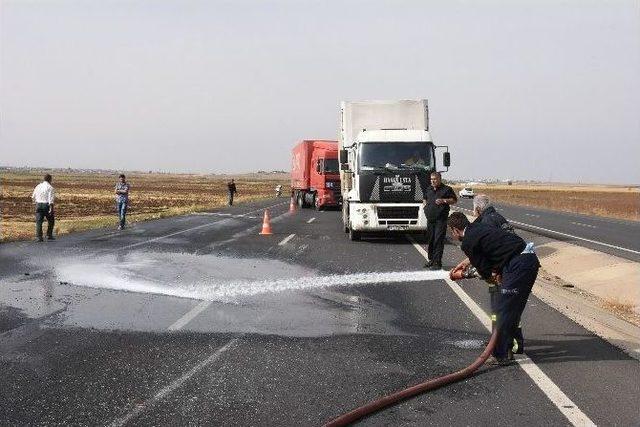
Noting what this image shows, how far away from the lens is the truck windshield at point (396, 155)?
53.8ft

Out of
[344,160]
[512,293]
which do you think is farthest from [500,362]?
[344,160]

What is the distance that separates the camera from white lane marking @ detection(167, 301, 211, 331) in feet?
23.5

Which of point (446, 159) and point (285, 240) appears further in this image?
point (285, 240)

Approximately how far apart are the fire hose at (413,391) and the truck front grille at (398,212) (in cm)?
1030

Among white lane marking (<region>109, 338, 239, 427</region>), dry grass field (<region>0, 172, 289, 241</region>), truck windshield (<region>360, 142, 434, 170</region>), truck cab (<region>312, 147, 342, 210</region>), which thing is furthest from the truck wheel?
truck cab (<region>312, 147, 342, 210</region>)

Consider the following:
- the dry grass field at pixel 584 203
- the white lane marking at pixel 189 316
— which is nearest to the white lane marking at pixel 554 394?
the white lane marking at pixel 189 316

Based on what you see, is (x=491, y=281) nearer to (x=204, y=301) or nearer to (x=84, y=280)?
(x=204, y=301)

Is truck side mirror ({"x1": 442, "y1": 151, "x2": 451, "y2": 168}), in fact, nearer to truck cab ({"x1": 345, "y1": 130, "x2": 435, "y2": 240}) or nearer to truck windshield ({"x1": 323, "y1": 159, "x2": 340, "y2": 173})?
truck cab ({"x1": 345, "y1": 130, "x2": 435, "y2": 240})

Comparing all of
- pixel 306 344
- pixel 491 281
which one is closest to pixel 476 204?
pixel 491 281

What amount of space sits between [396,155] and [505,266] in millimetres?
10879

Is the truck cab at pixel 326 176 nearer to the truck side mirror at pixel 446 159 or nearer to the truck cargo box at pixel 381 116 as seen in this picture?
the truck cargo box at pixel 381 116

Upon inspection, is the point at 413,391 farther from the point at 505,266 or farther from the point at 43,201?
the point at 43,201

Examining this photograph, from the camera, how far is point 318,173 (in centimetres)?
3316

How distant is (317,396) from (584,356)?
2.85 m
